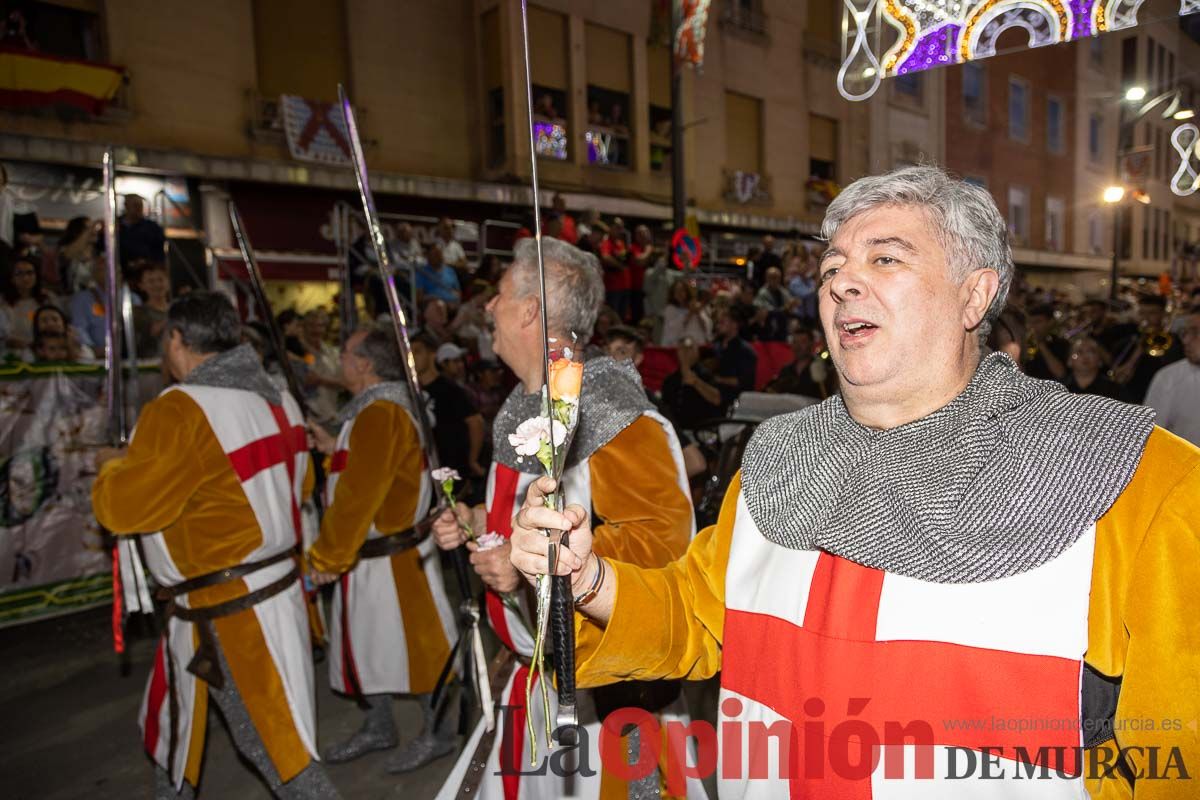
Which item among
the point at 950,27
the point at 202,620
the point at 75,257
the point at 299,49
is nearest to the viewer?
the point at 950,27

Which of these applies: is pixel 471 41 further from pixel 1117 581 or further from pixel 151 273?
pixel 1117 581

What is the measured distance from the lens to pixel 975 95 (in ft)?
75.3

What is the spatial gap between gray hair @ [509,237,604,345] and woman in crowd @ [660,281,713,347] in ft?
22.8

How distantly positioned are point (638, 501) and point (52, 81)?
10731 millimetres

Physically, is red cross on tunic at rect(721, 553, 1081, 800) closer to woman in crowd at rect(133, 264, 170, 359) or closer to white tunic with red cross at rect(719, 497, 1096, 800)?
white tunic with red cross at rect(719, 497, 1096, 800)

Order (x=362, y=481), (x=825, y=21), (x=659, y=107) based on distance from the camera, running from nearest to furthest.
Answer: (x=362, y=481), (x=659, y=107), (x=825, y=21)

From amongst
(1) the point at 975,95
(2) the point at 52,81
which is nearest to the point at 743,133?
(1) the point at 975,95

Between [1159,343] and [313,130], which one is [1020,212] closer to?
[1159,343]

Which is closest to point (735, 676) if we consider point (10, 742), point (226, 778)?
point (226, 778)

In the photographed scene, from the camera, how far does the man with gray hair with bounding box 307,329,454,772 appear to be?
3393 mm

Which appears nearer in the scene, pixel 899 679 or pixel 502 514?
pixel 899 679

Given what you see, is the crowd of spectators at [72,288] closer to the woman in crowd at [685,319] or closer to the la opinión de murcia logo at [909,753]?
the la opinión de murcia logo at [909,753]

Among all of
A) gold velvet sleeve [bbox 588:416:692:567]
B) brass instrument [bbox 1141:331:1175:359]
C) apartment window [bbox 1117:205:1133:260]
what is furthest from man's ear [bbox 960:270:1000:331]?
apartment window [bbox 1117:205:1133:260]

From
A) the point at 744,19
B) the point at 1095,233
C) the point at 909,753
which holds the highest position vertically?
the point at 744,19
